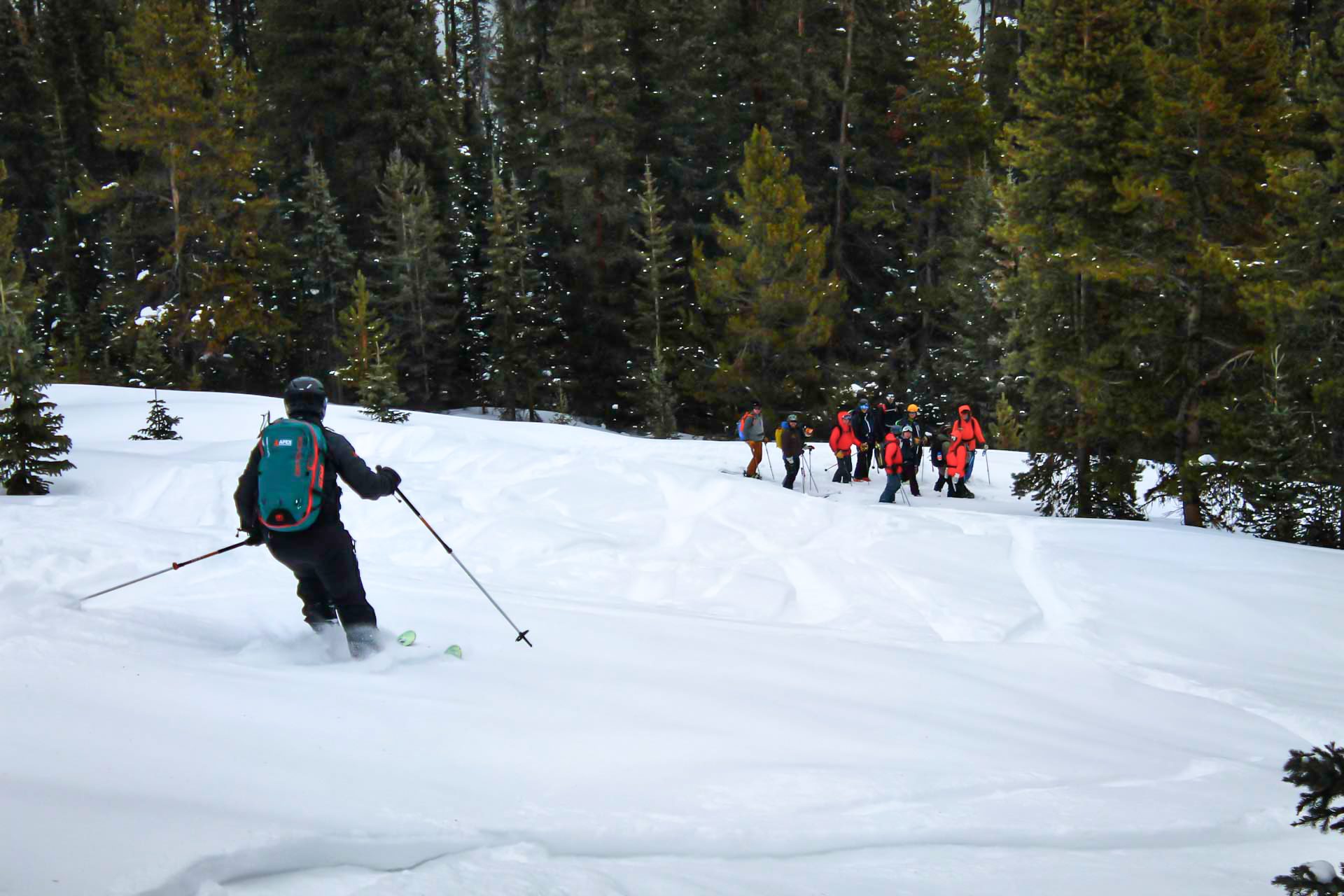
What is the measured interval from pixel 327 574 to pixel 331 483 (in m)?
0.56

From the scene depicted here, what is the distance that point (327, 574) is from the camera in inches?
230

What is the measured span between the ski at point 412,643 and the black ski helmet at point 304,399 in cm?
153

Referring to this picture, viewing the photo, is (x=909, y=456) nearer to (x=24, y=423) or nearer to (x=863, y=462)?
(x=863, y=462)

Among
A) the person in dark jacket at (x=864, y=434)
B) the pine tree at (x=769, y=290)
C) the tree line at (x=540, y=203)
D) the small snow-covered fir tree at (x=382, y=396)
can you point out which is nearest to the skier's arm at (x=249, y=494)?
the small snow-covered fir tree at (x=382, y=396)

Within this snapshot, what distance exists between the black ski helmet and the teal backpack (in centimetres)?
9

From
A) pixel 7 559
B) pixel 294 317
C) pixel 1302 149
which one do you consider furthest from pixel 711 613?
pixel 294 317

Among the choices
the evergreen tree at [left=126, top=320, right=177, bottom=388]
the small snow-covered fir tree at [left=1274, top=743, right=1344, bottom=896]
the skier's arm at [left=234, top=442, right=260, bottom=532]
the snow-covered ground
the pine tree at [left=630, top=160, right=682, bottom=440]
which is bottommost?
the snow-covered ground

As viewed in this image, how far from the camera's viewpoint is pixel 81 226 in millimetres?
44906

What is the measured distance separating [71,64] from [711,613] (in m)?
50.2

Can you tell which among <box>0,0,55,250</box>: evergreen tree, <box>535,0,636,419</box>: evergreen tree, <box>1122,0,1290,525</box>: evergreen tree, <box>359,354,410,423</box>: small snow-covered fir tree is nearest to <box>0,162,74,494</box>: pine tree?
<box>359,354,410,423</box>: small snow-covered fir tree

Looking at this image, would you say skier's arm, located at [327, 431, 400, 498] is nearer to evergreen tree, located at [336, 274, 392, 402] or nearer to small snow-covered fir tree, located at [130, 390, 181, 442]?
small snow-covered fir tree, located at [130, 390, 181, 442]

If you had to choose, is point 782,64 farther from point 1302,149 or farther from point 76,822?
point 76,822

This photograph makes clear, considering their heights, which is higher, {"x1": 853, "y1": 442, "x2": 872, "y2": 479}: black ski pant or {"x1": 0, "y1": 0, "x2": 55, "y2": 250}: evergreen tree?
{"x1": 0, "y1": 0, "x2": 55, "y2": 250}: evergreen tree

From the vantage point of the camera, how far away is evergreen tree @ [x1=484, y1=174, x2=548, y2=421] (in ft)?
120
